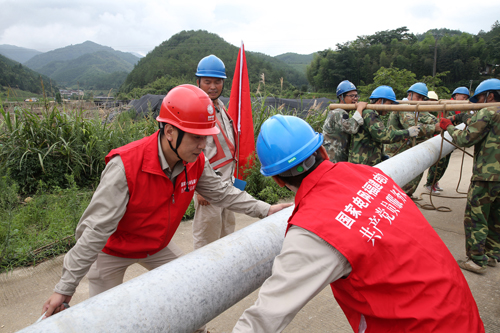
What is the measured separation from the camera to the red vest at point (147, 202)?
1673 millimetres

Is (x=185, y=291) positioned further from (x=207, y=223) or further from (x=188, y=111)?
(x=207, y=223)

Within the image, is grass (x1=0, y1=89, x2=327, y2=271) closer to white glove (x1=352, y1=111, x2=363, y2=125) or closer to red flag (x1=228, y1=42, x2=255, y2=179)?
red flag (x1=228, y1=42, x2=255, y2=179)

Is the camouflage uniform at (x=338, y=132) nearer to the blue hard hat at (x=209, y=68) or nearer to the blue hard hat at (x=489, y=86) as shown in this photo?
the blue hard hat at (x=489, y=86)

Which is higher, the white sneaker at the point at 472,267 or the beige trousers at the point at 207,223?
the beige trousers at the point at 207,223

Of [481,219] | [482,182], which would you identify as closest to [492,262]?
[481,219]

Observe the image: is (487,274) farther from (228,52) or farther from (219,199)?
(228,52)

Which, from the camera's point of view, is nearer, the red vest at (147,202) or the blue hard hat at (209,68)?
the red vest at (147,202)

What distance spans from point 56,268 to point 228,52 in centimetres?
6664

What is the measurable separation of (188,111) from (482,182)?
11.4 feet

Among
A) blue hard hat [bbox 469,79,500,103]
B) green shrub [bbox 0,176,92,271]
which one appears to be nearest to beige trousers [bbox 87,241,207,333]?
green shrub [bbox 0,176,92,271]

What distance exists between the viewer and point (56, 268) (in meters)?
3.19

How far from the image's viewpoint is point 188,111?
1.70m

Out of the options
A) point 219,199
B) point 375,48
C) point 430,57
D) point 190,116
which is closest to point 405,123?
point 219,199

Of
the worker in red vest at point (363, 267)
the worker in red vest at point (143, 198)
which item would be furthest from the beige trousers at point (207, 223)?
the worker in red vest at point (363, 267)
